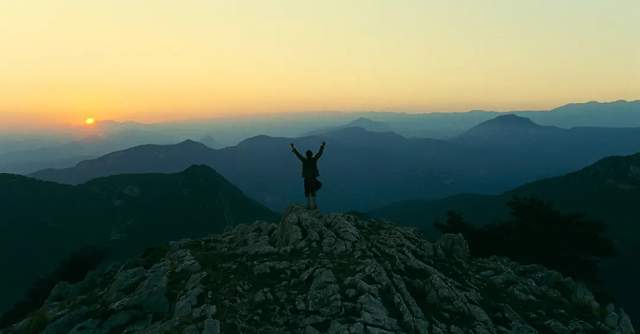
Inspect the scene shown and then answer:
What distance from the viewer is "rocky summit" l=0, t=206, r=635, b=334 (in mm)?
23859

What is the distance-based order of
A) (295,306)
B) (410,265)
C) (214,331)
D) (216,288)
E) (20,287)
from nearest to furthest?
1. (214,331)
2. (295,306)
3. (216,288)
4. (410,265)
5. (20,287)

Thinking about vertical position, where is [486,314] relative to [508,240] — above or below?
above

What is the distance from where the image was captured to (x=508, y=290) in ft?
105

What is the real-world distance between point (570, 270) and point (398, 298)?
4580 centimetres

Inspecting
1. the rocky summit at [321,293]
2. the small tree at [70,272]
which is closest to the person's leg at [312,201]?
the rocky summit at [321,293]

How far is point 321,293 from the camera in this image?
25391mm

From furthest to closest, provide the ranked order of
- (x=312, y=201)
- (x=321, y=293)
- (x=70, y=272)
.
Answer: (x=70, y=272) < (x=312, y=201) < (x=321, y=293)

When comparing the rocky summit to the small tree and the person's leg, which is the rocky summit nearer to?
the person's leg

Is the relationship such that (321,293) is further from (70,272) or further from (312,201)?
(70,272)

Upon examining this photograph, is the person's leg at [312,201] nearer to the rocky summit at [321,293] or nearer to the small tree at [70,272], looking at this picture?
the rocky summit at [321,293]

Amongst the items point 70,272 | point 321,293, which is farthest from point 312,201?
point 70,272

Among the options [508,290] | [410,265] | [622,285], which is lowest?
[622,285]

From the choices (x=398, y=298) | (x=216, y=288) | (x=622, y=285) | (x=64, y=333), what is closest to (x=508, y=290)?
(x=398, y=298)

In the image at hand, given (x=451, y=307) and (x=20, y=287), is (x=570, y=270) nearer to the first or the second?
(x=451, y=307)
